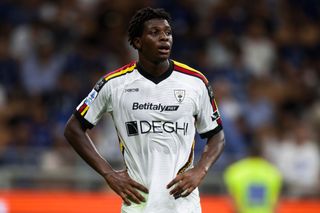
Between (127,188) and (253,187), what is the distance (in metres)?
3.88

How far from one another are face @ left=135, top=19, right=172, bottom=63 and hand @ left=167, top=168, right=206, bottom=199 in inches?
29.8

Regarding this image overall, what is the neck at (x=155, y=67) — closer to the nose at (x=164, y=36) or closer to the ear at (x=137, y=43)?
the ear at (x=137, y=43)

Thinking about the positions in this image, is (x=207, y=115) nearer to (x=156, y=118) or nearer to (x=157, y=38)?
(x=156, y=118)

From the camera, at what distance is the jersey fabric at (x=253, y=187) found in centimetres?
908

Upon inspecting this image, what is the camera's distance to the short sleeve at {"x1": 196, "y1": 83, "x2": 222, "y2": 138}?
226 inches

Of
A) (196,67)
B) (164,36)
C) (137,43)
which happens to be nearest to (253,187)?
(196,67)

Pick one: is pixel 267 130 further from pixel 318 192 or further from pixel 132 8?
pixel 132 8

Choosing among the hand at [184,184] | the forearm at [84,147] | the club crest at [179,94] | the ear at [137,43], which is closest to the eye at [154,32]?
the ear at [137,43]

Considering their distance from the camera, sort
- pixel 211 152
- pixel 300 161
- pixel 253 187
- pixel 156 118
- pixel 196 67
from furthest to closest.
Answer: pixel 196 67 → pixel 300 161 → pixel 253 187 → pixel 211 152 → pixel 156 118

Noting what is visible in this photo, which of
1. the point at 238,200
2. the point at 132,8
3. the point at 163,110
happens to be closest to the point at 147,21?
the point at 163,110

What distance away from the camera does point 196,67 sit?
40.7ft

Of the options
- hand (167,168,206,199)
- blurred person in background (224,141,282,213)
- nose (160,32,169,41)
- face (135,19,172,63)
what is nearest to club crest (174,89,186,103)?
face (135,19,172,63)

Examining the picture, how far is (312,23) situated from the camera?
1397cm

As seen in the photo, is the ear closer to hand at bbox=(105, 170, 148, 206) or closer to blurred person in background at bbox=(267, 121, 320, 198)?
hand at bbox=(105, 170, 148, 206)
